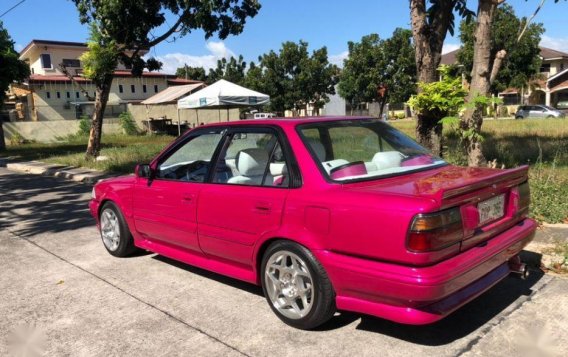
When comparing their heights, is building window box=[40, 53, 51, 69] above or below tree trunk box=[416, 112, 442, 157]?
above

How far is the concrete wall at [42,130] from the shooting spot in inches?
1223

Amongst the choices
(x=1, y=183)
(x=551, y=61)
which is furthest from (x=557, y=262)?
(x=551, y=61)

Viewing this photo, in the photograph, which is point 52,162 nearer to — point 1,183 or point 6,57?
point 1,183

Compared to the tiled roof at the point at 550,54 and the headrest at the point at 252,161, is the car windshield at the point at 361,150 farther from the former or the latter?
the tiled roof at the point at 550,54

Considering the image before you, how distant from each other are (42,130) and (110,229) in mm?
29781

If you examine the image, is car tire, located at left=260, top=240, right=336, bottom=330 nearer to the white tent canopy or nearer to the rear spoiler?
the rear spoiler

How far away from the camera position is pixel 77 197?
A: 1037cm

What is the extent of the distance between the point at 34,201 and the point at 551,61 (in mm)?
57936

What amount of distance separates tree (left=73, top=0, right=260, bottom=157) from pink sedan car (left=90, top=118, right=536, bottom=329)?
443 inches

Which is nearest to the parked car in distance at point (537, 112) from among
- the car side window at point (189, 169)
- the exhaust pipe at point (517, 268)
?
the exhaust pipe at point (517, 268)

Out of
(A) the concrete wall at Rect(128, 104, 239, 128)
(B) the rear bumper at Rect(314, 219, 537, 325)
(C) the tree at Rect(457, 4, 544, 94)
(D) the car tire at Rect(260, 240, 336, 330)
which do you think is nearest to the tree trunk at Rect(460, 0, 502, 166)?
(B) the rear bumper at Rect(314, 219, 537, 325)

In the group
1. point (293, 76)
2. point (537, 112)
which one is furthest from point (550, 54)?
point (293, 76)

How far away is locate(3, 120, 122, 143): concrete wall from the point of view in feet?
102

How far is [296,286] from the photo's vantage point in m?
3.67
